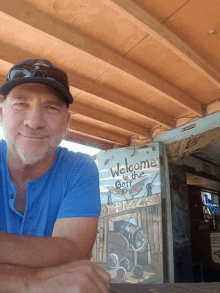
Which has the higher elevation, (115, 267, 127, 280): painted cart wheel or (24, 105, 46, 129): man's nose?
(24, 105, 46, 129): man's nose

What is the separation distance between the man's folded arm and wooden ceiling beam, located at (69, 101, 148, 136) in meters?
3.44

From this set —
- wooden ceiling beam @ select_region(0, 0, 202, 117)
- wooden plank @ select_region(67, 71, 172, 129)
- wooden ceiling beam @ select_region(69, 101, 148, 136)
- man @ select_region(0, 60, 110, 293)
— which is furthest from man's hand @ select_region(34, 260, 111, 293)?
wooden ceiling beam @ select_region(69, 101, 148, 136)

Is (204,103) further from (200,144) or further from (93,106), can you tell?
(93,106)

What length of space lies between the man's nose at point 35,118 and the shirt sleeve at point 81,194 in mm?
425

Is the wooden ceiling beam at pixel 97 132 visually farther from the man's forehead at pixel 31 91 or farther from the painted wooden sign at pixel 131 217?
the man's forehead at pixel 31 91

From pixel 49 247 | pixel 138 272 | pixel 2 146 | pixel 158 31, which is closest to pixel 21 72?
pixel 2 146

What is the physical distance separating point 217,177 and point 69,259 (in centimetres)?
936

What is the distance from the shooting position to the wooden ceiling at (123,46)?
8.69ft

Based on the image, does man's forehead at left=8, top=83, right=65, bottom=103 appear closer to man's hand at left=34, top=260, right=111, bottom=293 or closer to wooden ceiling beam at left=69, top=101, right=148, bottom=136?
man's hand at left=34, top=260, right=111, bottom=293

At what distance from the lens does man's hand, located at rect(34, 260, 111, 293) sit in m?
0.81

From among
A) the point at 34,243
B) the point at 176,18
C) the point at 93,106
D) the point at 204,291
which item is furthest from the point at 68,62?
the point at 204,291

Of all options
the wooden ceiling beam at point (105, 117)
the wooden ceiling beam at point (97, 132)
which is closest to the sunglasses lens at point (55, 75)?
the wooden ceiling beam at point (105, 117)

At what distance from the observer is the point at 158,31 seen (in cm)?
275

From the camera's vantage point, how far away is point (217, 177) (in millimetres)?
9172
